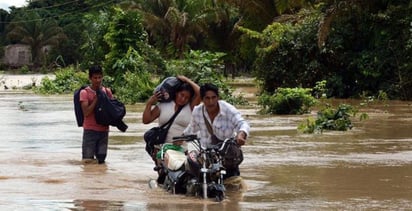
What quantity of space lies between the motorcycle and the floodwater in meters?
0.14

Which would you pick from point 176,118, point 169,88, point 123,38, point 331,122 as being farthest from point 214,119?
point 123,38

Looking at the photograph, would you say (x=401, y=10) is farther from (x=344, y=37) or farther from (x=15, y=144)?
(x=15, y=144)

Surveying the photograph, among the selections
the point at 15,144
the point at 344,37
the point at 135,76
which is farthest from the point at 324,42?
the point at 15,144

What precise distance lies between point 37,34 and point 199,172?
75489 mm

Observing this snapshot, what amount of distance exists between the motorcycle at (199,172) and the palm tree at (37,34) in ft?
239

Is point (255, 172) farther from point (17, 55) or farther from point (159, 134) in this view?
point (17, 55)

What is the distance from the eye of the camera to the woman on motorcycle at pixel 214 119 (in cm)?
852

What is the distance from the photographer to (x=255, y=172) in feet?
34.9

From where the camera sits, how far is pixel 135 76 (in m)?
30.0

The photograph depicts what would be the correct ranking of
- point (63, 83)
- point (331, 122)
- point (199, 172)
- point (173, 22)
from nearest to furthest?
point (199, 172) < point (331, 122) < point (63, 83) < point (173, 22)

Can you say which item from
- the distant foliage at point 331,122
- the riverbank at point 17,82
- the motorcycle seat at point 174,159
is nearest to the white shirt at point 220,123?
the motorcycle seat at point 174,159

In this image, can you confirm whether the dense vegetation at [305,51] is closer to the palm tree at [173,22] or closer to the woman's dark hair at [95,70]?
the palm tree at [173,22]

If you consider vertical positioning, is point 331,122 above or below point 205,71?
below

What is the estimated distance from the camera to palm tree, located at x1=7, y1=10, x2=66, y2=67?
8050 cm
